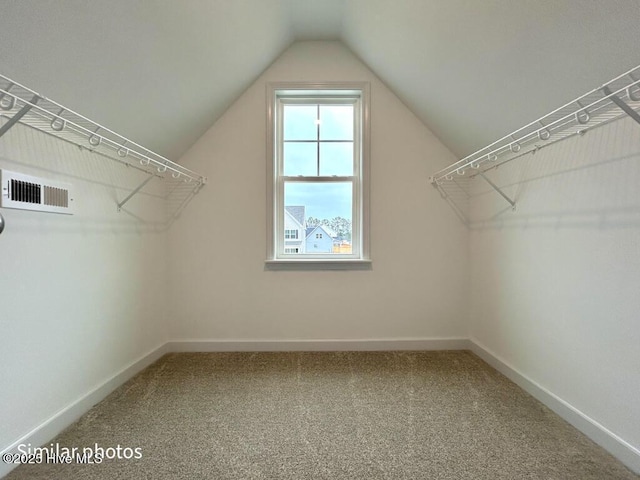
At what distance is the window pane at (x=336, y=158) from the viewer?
2633mm

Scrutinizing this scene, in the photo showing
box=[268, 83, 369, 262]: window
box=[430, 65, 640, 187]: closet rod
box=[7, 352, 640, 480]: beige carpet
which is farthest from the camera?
box=[268, 83, 369, 262]: window

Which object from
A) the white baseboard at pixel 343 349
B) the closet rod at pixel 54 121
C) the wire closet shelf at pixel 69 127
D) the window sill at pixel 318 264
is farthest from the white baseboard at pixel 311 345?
the closet rod at pixel 54 121

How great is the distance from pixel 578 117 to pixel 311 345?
2158 mm

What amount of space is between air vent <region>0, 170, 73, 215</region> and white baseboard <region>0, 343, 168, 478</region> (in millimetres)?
975

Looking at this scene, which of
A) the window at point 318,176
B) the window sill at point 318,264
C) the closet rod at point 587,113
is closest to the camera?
the closet rod at point 587,113

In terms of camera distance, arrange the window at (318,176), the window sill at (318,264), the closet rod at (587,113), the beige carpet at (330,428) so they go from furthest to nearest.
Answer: the window at (318,176), the window sill at (318,264), the beige carpet at (330,428), the closet rod at (587,113)

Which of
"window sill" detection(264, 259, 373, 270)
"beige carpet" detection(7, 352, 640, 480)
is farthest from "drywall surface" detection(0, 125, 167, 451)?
"window sill" detection(264, 259, 373, 270)

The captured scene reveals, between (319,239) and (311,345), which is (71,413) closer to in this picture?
(311,345)

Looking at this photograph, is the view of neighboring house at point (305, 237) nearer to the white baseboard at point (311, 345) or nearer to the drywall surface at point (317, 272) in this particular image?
the drywall surface at point (317, 272)

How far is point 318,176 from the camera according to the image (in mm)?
2619

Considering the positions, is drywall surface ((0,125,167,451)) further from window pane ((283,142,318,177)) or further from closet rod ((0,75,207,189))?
window pane ((283,142,318,177))

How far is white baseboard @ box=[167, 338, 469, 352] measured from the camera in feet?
8.14

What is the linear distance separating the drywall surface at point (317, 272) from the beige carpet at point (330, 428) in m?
0.42

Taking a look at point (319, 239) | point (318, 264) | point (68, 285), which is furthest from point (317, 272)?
point (68, 285)
